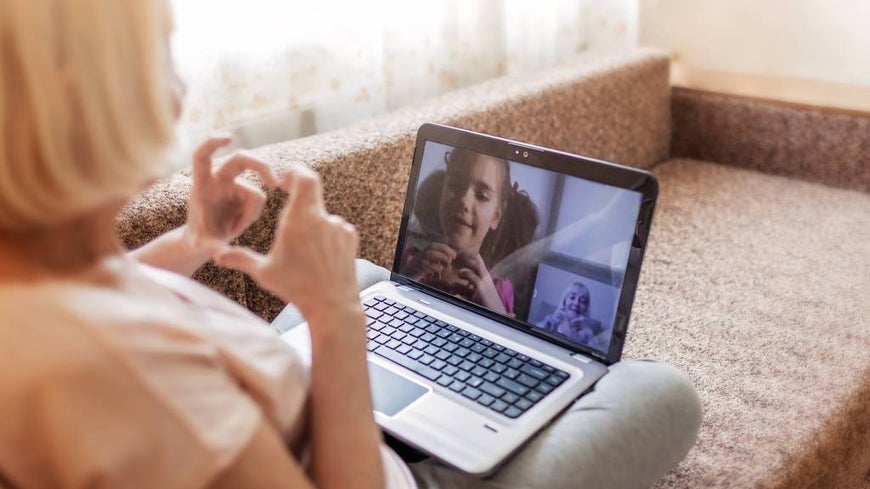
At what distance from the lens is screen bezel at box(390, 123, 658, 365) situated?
35.5 inches

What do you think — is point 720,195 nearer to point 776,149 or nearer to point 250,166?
point 776,149

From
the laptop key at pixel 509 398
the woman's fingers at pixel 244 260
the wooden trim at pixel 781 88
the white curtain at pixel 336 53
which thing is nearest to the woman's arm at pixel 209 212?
the woman's fingers at pixel 244 260

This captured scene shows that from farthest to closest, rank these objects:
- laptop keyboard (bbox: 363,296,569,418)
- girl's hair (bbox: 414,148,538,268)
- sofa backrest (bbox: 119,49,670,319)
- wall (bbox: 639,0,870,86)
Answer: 1. wall (bbox: 639,0,870,86)
2. sofa backrest (bbox: 119,49,670,319)
3. girl's hair (bbox: 414,148,538,268)
4. laptop keyboard (bbox: 363,296,569,418)

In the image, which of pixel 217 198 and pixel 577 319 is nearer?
pixel 217 198

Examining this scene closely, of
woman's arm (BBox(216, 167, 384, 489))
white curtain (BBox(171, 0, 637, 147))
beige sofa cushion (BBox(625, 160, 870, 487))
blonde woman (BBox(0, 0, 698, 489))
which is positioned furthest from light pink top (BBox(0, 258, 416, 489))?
white curtain (BBox(171, 0, 637, 147))

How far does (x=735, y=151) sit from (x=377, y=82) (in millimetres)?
809

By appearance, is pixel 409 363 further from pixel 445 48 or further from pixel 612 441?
A: pixel 445 48

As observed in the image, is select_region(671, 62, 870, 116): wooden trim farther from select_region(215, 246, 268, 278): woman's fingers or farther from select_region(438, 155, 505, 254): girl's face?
select_region(215, 246, 268, 278): woman's fingers

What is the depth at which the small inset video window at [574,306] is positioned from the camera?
3.03 feet

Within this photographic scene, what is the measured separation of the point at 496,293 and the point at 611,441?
0.85 feet

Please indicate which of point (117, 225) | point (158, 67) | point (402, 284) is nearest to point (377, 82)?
point (402, 284)

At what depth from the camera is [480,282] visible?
40.4 inches

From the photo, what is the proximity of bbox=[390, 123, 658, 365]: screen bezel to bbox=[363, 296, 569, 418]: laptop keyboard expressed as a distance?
44 mm

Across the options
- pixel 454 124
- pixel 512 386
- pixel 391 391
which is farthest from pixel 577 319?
pixel 454 124
